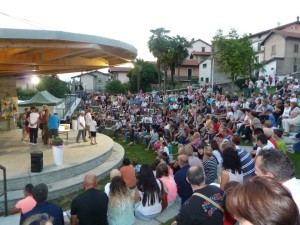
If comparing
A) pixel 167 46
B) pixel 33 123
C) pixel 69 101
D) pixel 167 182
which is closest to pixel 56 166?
pixel 33 123

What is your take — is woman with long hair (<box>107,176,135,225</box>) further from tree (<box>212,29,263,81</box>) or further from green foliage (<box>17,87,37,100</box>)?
green foliage (<box>17,87,37,100</box>)

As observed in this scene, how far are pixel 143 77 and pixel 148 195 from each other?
4893 centimetres

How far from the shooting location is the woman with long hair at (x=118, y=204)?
517cm

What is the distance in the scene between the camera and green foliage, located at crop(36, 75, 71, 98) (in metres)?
48.0

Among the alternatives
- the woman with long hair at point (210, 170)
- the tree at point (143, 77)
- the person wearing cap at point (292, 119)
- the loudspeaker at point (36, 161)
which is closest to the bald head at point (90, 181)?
the woman with long hair at point (210, 170)

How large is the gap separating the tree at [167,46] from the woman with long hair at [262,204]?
152 feet

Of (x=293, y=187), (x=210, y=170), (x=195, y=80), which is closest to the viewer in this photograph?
(x=293, y=187)

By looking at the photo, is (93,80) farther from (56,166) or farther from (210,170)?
(210,170)

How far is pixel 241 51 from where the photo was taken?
3198 cm

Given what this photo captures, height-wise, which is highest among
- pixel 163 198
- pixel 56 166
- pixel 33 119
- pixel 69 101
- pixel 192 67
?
pixel 192 67

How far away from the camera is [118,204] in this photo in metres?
5.17

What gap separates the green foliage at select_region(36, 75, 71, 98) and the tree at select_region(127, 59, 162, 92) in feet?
39.5

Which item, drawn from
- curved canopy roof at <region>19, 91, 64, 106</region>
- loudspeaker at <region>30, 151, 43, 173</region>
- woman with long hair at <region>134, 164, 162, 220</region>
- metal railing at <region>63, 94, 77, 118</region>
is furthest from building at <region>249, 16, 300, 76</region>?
woman with long hair at <region>134, 164, 162, 220</region>

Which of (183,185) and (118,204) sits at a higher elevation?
(183,185)
